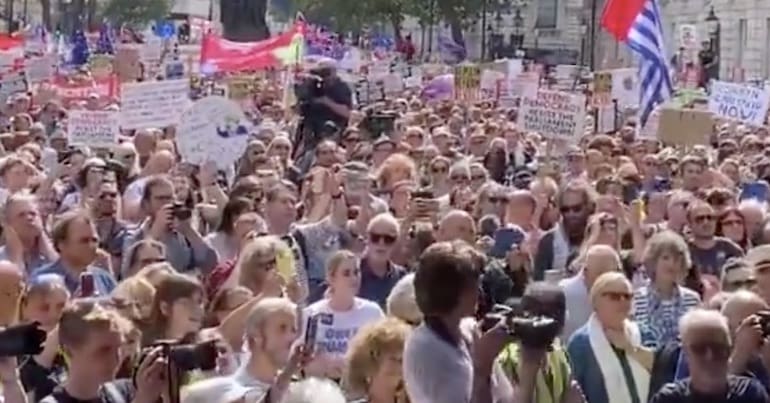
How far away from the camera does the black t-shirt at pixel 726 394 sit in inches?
263

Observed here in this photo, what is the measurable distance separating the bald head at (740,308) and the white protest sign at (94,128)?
907 centimetres

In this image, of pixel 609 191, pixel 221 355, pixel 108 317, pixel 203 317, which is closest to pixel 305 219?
pixel 609 191

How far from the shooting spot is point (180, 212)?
10.3m

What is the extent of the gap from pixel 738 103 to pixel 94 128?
22.6 feet

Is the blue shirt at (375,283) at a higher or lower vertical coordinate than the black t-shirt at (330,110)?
lower

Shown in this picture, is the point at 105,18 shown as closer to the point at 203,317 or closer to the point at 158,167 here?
the point at 158,167

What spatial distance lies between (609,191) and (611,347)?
3950 mm

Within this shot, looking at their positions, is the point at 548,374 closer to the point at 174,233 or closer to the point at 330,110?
the point at 174,233

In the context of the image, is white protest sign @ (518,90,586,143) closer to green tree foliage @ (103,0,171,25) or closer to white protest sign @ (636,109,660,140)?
white protest sign @ (636,109,660,140)

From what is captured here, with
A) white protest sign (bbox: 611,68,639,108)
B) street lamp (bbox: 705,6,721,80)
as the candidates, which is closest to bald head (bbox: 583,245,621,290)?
white protest sign (bbox: 611,68,639,108)

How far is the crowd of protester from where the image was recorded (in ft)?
19.9

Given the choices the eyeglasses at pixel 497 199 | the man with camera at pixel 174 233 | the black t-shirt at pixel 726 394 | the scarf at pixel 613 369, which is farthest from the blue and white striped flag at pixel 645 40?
the black t-shirt at pixel 726 394

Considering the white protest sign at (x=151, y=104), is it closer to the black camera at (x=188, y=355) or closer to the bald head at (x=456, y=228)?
the bald head at (x=456, y=228)

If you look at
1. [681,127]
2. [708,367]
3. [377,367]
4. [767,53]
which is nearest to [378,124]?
[681,127]
